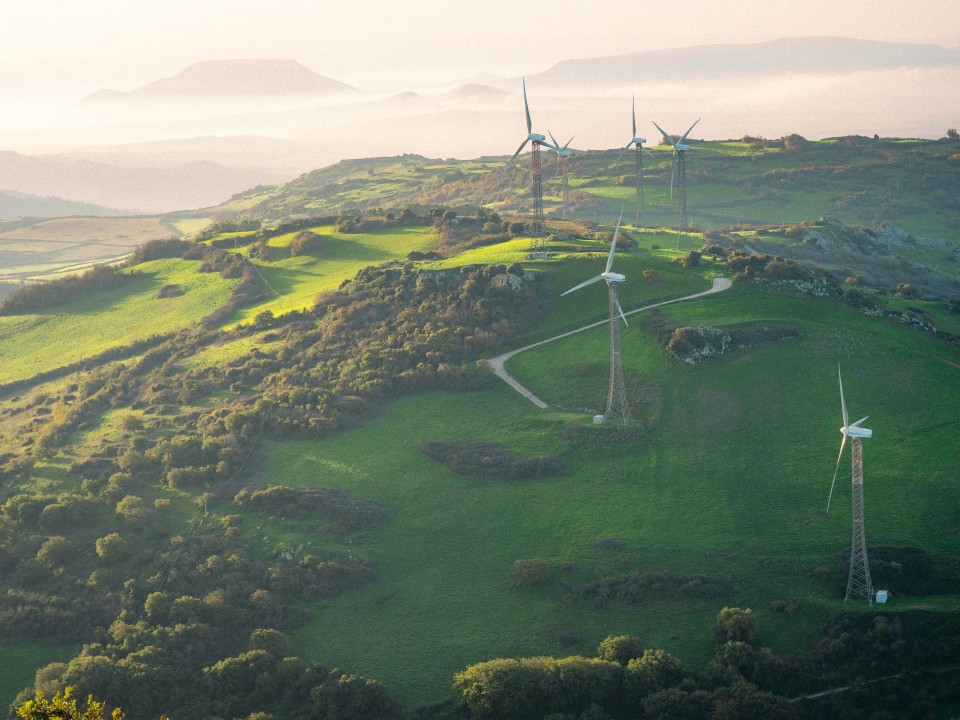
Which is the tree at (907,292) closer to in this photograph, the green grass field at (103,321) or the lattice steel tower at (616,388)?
the lattice steel tower at (616,388)

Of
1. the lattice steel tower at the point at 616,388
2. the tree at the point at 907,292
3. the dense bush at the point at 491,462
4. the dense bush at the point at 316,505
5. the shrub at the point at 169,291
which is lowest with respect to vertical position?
the dense bush at the point at 316,505

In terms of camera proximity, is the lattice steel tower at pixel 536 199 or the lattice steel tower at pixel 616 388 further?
the lattice steel tower at pixel 536 199

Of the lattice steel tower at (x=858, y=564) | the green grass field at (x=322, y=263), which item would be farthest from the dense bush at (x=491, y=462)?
the green grass field at (x=322, y=263)

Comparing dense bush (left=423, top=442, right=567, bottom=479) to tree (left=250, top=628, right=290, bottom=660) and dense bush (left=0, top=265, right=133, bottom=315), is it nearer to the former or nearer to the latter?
tree (left=250, top=628, right=290, bottom=660)

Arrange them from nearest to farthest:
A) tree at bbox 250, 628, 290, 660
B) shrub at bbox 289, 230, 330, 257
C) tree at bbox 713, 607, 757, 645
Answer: tree at bbox 713, 607, 757, 645
tree at bbox 250, 628, 290, 660
shrub at bbox 289, 230, 330, 257

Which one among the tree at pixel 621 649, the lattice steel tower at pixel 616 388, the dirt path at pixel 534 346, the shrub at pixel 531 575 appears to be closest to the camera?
the tree at pixel 621 649

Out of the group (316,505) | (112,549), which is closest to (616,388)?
(316,505)

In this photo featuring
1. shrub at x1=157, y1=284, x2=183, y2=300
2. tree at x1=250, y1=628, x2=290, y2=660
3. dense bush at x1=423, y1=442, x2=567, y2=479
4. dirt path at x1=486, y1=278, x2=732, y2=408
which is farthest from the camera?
shrub at x1=157, y1=284, x2=183, y2=300

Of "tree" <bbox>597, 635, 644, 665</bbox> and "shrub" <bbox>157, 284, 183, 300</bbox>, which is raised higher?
"shrub" <bbox>157, 284, 183, 300</bbox>

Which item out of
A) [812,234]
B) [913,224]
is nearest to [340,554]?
[812,234]

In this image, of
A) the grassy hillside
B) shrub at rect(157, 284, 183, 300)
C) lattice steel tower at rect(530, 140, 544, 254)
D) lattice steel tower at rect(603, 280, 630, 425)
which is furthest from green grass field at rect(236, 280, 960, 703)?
shrub at rect(157, 284, 183, 300)

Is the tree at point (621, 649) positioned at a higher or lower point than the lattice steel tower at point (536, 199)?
lower
